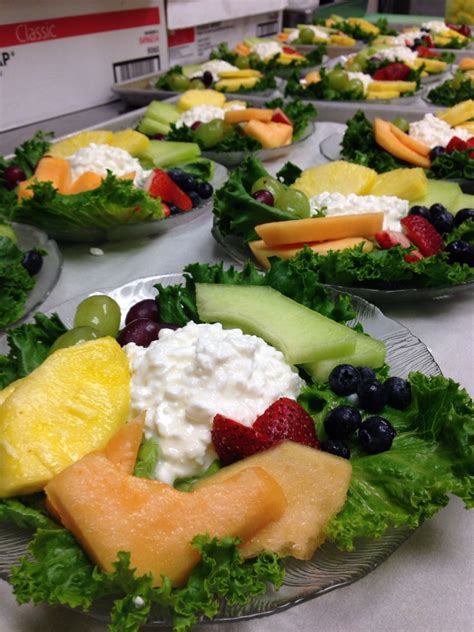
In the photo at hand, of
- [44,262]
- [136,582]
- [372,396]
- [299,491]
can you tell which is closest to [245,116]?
[44,262]

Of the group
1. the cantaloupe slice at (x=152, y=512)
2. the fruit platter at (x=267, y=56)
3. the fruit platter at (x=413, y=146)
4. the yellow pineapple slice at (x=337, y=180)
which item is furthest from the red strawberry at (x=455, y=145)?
the fruit platter at (x=267, y=56)

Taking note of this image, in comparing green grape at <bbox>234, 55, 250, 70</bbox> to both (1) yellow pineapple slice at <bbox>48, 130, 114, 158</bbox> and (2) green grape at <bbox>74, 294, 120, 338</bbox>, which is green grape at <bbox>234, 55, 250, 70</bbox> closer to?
(1) yellow pineapple slice at <bbox>48, 130, 114, 158</bbox>

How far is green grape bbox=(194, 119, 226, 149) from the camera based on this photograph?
7.79 ft

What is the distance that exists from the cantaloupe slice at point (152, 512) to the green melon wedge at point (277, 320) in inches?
14.1

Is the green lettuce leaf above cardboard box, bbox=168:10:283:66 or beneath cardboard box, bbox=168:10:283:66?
above

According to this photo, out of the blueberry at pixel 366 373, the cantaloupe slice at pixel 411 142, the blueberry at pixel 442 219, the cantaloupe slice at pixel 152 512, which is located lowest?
the cantaloupe slice at pixel 411 142

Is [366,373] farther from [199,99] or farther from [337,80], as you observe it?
[337,80]

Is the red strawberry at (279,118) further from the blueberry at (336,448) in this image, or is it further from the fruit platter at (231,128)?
the blueberry at (336,448)

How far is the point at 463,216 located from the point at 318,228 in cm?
42

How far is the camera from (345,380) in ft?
3.42

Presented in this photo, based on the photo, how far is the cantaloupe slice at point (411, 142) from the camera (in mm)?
2230

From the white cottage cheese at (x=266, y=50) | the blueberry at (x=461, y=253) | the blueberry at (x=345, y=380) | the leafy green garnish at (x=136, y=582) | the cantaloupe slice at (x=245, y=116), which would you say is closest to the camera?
the leafy green garnish at (x=136, y=582)

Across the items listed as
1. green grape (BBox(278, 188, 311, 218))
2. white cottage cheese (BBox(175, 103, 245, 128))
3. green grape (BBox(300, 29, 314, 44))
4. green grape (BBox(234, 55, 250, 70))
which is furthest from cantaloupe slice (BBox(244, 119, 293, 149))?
green grape (BBox(300, 29, 314, 44))

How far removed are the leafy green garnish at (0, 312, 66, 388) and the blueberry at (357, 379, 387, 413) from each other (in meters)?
0.56
